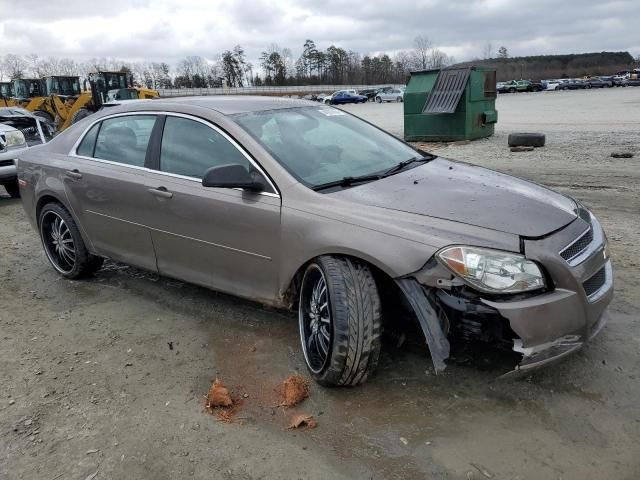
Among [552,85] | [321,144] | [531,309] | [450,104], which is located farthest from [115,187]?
[552,85]

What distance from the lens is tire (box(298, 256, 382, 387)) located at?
284cm

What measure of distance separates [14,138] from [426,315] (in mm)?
9102

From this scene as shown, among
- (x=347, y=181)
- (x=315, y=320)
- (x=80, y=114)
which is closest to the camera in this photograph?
(x=315, y=320)

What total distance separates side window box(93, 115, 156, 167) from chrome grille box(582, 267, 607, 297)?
10.0 feet

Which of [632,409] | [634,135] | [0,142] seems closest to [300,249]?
[632,409]

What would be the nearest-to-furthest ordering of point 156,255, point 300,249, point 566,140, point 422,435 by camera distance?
1. point 422,435
2. point 300,249
3. point 156,255
4. point 566,140

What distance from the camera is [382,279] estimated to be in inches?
121

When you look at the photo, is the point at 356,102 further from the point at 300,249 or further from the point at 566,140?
the point at 300,249

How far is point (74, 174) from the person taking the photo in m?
4.57

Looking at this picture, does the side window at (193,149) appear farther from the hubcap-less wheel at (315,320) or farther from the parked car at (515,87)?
the parked car at (515,87)

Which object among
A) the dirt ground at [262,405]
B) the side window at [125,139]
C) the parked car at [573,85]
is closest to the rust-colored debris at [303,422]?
the dirt ground at [262,405]

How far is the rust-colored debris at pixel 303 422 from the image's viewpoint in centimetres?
281

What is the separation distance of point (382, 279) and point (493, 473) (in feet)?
3.67

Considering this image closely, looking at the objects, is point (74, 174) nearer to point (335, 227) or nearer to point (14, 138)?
point (335, 227)
